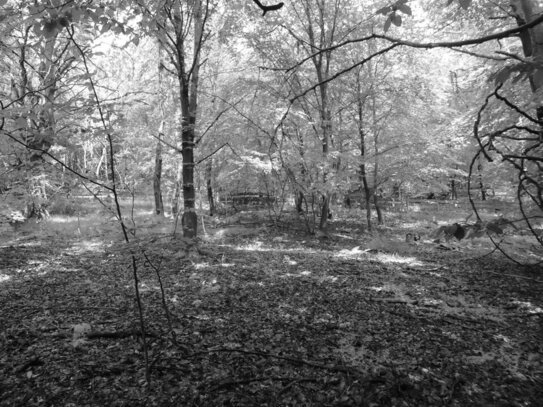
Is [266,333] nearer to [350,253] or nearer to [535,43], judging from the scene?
[535,43]

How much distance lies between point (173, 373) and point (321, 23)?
10.7 m

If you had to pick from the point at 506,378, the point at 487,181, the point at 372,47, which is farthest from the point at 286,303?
the point at 372,47

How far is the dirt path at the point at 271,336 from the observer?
2648 millimetres

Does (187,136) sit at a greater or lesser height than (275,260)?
greater

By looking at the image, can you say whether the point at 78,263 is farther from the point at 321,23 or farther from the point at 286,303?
the point at 321,23

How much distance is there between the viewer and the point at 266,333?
3.75 metres

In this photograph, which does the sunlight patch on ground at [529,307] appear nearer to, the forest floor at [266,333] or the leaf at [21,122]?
the forest floor at [266,333]

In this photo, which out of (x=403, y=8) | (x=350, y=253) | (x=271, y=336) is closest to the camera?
(x=403, y=8)

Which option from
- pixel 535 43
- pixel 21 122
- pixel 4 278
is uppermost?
pixel 535 43

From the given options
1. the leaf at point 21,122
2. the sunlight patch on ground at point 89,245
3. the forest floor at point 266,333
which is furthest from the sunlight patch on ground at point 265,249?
the leaf at point 21,122

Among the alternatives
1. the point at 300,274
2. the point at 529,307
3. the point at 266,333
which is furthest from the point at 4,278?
the point at 529,307

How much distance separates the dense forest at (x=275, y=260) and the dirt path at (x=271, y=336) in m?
0.02

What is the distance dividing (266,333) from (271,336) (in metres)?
0.09

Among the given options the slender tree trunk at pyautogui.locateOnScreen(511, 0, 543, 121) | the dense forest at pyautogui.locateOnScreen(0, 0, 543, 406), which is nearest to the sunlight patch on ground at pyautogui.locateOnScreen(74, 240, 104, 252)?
the dense forest at pyautogui.locateOnScreen(0, 0, 543, 406)
